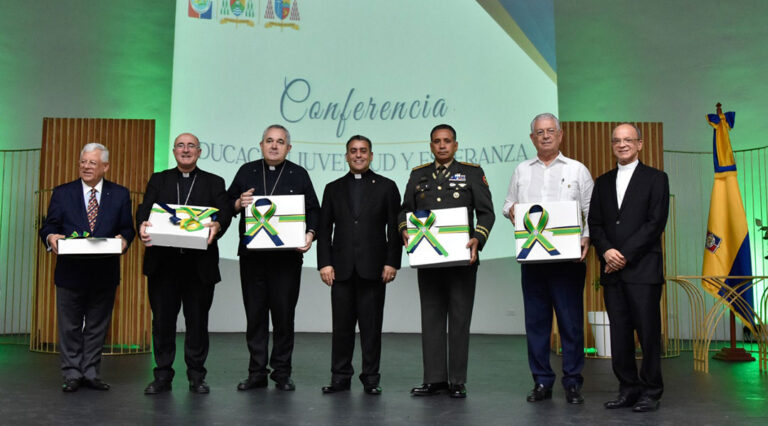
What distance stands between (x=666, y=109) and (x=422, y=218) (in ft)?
15.7

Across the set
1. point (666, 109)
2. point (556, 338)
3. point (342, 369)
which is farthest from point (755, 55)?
point (342, 369)

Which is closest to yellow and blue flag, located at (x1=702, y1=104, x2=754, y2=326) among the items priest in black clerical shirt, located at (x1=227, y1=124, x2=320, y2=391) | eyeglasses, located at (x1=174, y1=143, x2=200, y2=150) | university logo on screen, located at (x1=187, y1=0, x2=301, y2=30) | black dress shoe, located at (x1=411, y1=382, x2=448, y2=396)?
black dress shoe, located at (x1=411, y1=382, x2=448, y2=396)

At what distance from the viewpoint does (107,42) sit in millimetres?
7586

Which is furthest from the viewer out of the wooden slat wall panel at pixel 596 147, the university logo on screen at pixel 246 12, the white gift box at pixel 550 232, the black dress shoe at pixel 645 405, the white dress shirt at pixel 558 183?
the university logo on screen at pixel 246 12

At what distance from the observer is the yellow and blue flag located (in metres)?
5.39

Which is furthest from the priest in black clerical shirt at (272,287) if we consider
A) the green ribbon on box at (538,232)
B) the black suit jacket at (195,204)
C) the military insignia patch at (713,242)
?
the military insignia patch at (713,242)

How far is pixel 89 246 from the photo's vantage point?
3.66 metres

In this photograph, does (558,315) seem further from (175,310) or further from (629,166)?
(175,310)

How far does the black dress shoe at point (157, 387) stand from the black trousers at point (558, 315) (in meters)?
1.85

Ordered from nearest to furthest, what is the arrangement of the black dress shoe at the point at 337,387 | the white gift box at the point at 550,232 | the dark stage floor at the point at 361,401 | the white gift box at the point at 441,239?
the dark stage floor at the point at 361,401 → the white gift box at the point at 550,232 → the white gift box at the point at 441,239 → the black dress shoe at the point at 337,387

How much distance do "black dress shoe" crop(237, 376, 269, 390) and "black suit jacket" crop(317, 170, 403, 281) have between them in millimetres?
675

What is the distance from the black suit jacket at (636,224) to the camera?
3270 mm

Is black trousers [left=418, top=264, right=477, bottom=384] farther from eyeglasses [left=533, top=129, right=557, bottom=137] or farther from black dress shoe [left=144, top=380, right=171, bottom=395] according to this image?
black dress shoe [left=144, top=380, right=171, bottom=395]

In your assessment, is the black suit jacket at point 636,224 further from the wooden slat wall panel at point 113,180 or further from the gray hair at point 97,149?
the wooden slat wall panel at point 113,180
